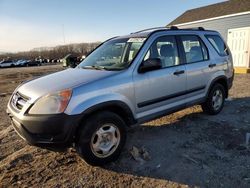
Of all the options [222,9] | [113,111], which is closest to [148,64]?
[113,111]

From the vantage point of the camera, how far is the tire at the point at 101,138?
338 centimetres

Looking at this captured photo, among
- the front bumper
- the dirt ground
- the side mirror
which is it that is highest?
the side mirror

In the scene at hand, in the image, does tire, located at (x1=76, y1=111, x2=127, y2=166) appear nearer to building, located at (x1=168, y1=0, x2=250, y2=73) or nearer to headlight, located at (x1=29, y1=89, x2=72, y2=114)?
headlight, located at (x1=29, y1=89, x2=72, y2=114)

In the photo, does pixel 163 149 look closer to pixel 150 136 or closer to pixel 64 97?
pixel 150 136

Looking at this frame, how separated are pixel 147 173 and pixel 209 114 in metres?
3.00

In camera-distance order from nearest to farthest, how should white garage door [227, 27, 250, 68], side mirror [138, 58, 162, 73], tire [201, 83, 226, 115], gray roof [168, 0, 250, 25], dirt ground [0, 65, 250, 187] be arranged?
dirt ground [0, 65, 250, 187] → side mirror [138, 58, 162, 73] → tire [201, 83, 226, 115] → white garage door [227, 27, 250, 68] → gray roof [168, 0, 250, 25]

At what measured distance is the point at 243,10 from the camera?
1448cm

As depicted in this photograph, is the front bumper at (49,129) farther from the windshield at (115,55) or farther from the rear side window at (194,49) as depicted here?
the rear side window at (194,49)

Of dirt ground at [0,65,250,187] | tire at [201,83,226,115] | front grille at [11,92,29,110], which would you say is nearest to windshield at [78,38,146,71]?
front grille at [11,92,29,110]

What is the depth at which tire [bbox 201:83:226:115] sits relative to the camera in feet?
18.6

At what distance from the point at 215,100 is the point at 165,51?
2136 millimetres

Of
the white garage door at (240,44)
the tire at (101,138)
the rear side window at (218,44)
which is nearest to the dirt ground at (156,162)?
the tire at (101,138)

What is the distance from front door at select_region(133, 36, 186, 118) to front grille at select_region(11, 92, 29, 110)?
5.35ft

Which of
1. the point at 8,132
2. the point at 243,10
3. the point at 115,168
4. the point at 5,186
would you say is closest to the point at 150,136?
the point at 115,168
